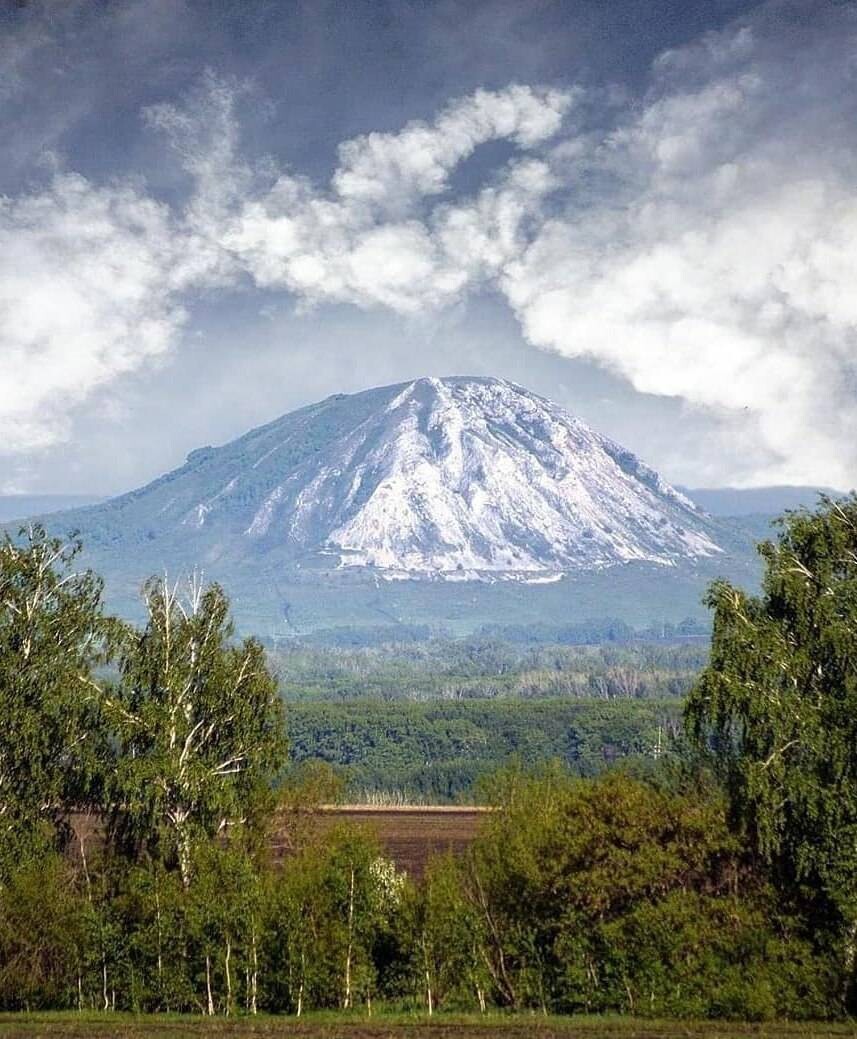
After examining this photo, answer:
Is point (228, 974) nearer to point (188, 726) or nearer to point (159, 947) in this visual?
point (159, 947)

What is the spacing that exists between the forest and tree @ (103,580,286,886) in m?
0.11

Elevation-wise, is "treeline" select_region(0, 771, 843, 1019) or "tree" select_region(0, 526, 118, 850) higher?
"tree" select_region(0, 526, 118, 850)

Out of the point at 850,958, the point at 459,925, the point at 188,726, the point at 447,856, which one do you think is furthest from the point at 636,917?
the point at 188,726

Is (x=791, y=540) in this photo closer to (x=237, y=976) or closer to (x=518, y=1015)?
(x=518, y=1015)

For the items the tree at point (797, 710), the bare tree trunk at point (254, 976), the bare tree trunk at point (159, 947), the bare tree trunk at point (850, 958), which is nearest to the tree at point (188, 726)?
the bare tree trunk at point (159, 947)

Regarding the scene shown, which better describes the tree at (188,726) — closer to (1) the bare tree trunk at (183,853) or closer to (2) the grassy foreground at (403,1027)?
(1) the bare tree trunk at (183,853)

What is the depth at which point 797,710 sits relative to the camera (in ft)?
119

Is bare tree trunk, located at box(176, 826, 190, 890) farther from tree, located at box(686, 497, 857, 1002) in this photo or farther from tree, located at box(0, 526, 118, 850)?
tree, located at box(686, 497, 857, 1002)

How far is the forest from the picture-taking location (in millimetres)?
35188

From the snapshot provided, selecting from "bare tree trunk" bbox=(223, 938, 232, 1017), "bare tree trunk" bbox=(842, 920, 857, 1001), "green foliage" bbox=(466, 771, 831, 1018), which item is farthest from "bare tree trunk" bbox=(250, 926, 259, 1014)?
"bare tree trunk" bbox=(842, 920, 857, 1001)

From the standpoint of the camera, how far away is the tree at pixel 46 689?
40.8 metres

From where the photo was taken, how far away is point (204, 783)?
4028cm

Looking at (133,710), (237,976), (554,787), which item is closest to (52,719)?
(133,710)

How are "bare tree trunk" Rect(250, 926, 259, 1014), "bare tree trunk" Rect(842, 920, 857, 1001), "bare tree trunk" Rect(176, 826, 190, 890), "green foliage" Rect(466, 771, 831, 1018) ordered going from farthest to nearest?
"bare tree trunk" Rect(176, 826, 190, 890) → "bare tree trunk" Rect(250, 926, 259, 1014) → "green foliage" Rect(466, 771, 831, 1018) → "bare tree trunk" Rect(842, 920, 857, 1001)
